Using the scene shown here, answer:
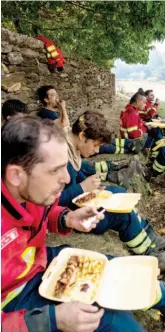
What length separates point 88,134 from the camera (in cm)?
356

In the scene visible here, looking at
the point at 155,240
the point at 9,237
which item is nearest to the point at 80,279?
the point at 9,237

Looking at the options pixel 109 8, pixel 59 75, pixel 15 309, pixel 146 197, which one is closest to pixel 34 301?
pixel 15 309

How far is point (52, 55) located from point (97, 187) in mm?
4635

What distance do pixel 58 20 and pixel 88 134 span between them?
285 inches

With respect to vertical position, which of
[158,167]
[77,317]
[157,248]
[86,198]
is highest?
[77,317]

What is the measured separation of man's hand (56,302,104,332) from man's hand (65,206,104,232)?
619mm

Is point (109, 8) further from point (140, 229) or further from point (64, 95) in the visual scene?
point (140, 229)

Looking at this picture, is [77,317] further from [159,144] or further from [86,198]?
[159,144]

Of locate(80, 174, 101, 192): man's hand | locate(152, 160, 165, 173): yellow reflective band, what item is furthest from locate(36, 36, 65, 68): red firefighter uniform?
locate(80, 174, 101, 192): man's hand

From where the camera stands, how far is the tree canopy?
243 inches

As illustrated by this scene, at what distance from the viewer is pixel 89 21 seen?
7.45 m

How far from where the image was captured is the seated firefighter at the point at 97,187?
10.2 feet

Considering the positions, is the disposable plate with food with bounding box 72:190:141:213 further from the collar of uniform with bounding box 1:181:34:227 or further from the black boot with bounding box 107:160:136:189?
the black boot with bounding box 107:160:136:189

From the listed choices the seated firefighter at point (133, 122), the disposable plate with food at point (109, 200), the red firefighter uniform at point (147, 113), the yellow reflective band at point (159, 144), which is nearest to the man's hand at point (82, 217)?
the disposable plate with food at point (109, 200)
